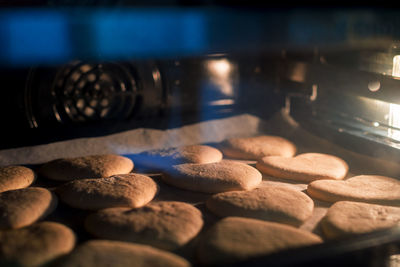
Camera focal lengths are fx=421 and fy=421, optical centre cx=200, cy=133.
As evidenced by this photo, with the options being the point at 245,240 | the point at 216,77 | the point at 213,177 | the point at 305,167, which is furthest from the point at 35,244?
the point at 216,77

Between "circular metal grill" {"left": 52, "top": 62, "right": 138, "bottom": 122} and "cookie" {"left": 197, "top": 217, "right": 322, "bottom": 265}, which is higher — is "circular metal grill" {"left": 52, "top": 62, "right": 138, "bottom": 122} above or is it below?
above

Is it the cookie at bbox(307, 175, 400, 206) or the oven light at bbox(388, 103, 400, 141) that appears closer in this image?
the cookie at bbox(307, 175, 400, 206)

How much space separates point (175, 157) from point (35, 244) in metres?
0.69

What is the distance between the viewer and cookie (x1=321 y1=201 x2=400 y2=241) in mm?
1040

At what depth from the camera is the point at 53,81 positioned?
1.53 metres

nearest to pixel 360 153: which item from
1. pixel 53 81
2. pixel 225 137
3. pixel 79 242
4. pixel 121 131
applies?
pixel 225 137

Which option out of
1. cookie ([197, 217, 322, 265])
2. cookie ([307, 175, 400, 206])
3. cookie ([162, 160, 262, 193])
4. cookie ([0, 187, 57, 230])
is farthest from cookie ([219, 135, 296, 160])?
cookie ([0, 187, 57, 230])

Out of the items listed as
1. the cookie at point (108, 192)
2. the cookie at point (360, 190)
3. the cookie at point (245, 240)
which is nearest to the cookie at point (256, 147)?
the cookie at point (360, 190)

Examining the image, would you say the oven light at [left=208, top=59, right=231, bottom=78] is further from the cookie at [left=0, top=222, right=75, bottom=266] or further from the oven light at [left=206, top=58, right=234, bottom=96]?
the cookie at [left=0, top=222, right=75, bottom=266]

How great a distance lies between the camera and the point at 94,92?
162 centimetres

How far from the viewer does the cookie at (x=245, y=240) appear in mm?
898

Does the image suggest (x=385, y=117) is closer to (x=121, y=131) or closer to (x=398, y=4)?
(x=398, y=4)

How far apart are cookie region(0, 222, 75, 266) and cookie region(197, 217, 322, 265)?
1.03ft

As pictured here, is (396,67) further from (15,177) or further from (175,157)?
(15,177)
